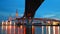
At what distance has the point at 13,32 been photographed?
6930 mm

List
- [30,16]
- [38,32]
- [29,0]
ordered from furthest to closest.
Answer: [38,32] → [30,16] → [29,0]

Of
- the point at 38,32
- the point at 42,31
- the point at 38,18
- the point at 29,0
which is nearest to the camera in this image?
the point at 29,0

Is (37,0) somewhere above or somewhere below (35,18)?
above

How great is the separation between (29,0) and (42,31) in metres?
3.28

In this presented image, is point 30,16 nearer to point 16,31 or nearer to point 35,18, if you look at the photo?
point 35,18

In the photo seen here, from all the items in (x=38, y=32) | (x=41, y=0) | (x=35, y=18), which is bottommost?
(x=38, y=32)

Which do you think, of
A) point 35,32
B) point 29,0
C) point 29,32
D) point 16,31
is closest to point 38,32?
point 35,32

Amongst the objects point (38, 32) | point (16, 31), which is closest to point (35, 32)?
point (38, 32)

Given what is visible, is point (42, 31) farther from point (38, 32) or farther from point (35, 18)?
point (35, 18)

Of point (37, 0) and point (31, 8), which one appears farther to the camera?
point (31, 8)

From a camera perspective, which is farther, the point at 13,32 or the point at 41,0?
the point at 13,32

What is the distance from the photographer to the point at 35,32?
23.5ft

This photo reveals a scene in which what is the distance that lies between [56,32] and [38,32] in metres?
1.88

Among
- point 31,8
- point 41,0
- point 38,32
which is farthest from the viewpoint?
point 38,32
